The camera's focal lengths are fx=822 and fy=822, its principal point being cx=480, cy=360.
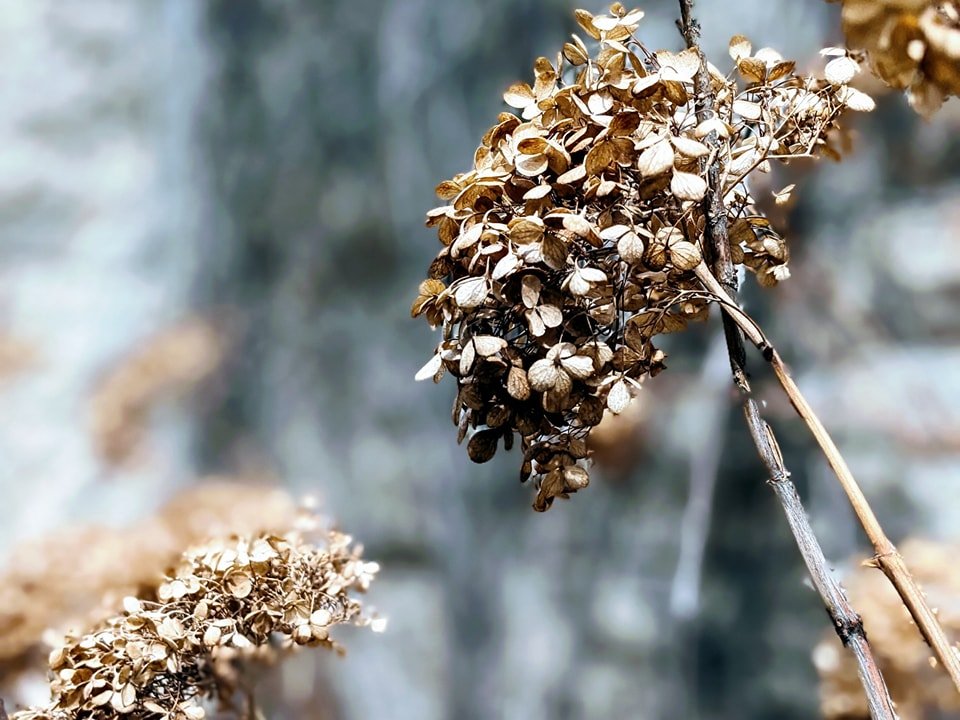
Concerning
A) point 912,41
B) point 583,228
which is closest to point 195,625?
point 583,228

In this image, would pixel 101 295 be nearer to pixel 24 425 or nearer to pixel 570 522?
pixel 24 425

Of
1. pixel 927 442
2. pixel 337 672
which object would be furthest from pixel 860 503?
pixel 337 672

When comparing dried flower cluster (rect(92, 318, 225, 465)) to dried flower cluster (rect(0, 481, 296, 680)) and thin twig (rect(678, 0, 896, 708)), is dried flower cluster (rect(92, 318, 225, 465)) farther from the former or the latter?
thin twig (rect(678, 0, 896, 708))

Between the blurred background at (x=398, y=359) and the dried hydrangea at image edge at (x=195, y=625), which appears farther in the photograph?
the blurred background at (x=398, y=359)

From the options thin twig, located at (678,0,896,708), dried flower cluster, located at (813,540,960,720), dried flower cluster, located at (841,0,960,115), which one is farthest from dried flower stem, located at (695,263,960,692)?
dried flower cluster, located at (813,540,960,720)

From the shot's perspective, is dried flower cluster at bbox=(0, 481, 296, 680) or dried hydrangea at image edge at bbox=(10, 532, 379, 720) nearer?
dried hydrangea at image edge at bbox=(10, 532, 379, 720)

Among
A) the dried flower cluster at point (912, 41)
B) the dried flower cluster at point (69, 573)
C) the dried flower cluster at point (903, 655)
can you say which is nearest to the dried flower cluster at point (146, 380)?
the dried flower cluster at point (69, 573)

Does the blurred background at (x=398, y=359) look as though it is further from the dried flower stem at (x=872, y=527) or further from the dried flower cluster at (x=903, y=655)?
the dried flower stem at (x=872, y=527)
